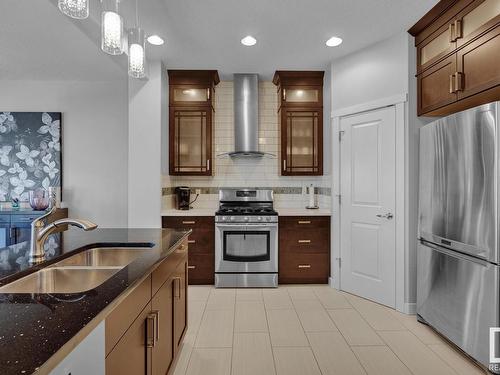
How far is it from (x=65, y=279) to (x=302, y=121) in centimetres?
348

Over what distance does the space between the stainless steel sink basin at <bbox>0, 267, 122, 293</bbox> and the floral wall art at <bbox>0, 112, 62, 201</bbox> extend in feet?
11.7

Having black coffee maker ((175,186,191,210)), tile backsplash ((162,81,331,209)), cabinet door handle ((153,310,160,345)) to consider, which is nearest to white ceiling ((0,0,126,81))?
tile backsplash ((162,81,331,209))

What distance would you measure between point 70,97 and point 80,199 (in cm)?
149

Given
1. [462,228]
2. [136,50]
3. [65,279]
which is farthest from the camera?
[462,228]

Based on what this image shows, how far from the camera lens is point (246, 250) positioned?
13.2 feet

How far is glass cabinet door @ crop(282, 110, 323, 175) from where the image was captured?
4.35 meters

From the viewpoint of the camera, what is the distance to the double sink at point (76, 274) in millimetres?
1403

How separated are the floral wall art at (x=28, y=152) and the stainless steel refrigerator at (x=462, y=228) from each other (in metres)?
4.67

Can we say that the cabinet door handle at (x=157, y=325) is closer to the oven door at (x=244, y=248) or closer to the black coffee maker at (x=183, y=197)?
the oven door at (x=244, y=248)

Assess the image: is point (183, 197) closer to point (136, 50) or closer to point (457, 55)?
point (136, 50)

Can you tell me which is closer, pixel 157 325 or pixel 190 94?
pixel 157 325

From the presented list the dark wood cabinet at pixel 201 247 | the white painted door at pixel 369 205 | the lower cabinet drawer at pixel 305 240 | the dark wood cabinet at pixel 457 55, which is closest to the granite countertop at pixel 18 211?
the dark wood cabinet at pixel 201 247

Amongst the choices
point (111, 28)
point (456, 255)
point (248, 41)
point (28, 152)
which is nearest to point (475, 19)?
point (456, 255)

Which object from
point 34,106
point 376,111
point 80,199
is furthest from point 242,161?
point 34,106
